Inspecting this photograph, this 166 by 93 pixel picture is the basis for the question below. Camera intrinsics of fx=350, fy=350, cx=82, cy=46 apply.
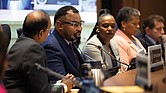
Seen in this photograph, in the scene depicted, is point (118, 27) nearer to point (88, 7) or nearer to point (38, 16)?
point (88, 7)

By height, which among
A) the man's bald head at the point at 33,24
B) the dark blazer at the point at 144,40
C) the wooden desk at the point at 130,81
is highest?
the man's bald head at the point at 33,24

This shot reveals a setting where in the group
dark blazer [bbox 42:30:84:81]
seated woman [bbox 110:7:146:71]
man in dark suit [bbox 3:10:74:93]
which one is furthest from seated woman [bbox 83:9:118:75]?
man in dark suit [bbox 3:10:74:93]

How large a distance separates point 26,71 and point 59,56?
0.61 m

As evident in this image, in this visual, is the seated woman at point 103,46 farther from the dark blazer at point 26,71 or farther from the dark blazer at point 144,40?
the dark blazer at point 26,71

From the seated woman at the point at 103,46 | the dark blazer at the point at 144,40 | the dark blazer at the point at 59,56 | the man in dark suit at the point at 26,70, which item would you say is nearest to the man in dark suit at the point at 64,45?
the dark blazer at the point at 59,56

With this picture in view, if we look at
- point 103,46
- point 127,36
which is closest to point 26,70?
point 103,46

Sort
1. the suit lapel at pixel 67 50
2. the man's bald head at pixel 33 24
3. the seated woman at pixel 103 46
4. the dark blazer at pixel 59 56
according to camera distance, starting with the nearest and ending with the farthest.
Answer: the man's bald head at pixel 33 24 < the dark blazer at pixel 59 56 < the suit lapel at pixel 67 50 < the seated woman at pixel 103 46

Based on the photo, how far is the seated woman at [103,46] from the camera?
10.2ft

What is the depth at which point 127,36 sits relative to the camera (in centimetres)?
365

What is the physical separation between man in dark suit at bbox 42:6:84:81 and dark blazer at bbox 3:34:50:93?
48 cm

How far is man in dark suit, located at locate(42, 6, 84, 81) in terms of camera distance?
2574 mm

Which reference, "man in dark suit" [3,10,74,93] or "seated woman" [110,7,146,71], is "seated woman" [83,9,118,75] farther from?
"man in dark suit" [3,10,74,93]

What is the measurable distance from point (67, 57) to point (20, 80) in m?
0.66

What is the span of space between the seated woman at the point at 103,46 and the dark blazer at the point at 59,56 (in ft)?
1.29
